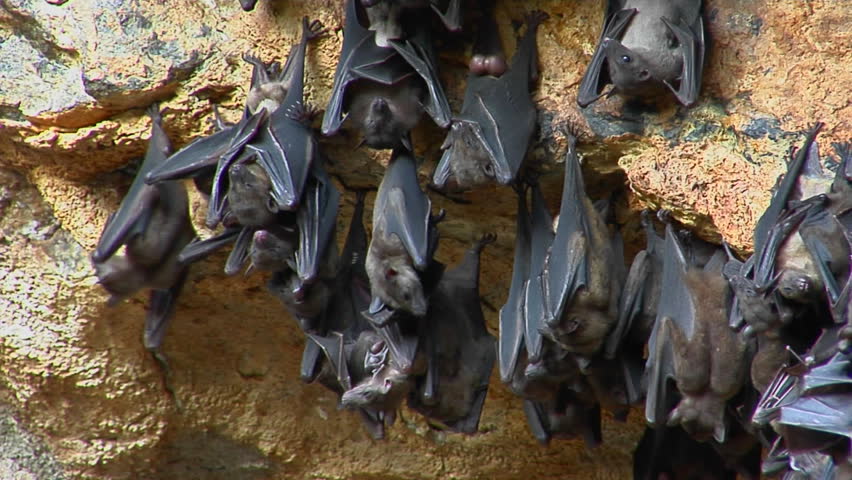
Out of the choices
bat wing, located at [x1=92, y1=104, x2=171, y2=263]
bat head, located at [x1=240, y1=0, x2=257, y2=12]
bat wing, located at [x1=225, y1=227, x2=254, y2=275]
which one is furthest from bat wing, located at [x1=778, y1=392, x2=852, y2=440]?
bat wing, located at [x1=92, y1=104, x2=171, y2=263]

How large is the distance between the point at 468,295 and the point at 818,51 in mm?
1316

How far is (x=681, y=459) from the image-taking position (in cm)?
448

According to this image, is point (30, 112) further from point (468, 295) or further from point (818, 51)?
point (818, 51)

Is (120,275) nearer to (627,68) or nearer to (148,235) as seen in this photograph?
(148,235)

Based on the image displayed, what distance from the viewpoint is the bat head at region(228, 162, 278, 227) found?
3969 millimetres

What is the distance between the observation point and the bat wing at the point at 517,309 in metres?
4.05

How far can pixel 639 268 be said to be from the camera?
3.94 m

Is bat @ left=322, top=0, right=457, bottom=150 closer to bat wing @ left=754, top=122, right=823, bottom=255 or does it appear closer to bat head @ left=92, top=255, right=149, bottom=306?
bat head @ left=92, top=255, right=149, bottom=306

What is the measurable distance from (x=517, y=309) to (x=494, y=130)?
1.80 feet

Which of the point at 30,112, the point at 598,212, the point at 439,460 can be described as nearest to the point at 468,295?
the point at 598,212

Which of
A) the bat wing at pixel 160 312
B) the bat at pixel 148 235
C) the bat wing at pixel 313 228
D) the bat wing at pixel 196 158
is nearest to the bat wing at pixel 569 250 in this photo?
the bat wing at pixel 313 228

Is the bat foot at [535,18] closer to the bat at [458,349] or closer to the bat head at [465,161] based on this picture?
the bat head at [465,161]

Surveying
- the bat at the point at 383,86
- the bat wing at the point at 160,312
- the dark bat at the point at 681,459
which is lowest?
the dark bat at the point at 681,459

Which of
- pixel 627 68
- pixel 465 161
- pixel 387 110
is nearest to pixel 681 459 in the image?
pixel 465 161
